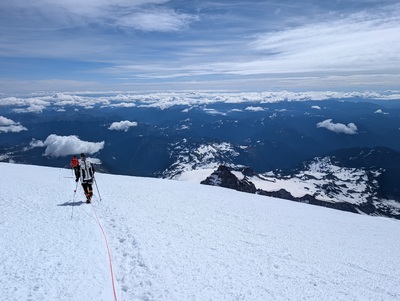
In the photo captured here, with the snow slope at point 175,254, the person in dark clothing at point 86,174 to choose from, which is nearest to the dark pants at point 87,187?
the person in dark clothing at point 86,174

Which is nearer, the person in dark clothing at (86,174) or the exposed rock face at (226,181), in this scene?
the person in dark clothing at (86,174)

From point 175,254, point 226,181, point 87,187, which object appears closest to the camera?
point 175,254

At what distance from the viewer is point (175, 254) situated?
1132 cm

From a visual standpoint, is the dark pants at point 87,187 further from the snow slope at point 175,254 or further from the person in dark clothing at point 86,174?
the snow slope at point 175,254

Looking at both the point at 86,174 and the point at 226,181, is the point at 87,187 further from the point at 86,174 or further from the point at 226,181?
the point at 226,181

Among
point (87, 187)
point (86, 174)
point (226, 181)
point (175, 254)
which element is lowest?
point (226, 181)

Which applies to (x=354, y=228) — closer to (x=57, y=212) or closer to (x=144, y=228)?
(x=144, y=228)

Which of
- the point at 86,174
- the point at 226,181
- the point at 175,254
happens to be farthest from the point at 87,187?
the point at 226,181

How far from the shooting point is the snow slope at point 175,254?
345 inches

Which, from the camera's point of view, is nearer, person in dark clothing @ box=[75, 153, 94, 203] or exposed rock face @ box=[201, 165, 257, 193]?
person in dark clothing @ box=[75, 153, 94, 203]

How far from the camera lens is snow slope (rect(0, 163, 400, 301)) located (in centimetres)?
877

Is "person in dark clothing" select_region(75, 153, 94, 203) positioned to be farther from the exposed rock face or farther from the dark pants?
the exposed rock face

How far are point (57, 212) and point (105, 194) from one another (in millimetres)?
5534

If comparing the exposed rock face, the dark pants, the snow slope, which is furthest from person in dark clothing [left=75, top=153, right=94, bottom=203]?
the exposed rock face
